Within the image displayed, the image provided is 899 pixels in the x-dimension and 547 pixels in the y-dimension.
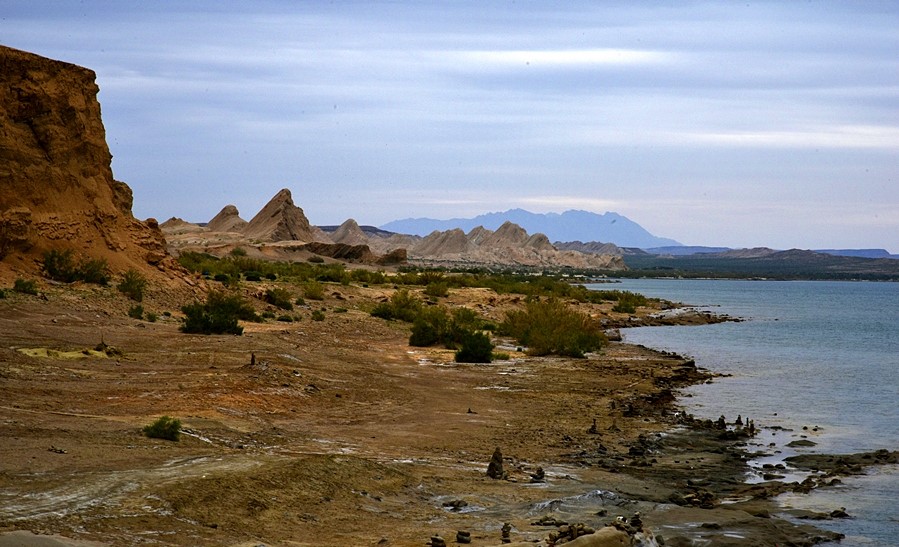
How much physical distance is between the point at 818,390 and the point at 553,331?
8.27 m

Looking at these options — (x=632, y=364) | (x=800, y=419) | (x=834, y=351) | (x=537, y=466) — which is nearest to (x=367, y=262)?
(x=834, y=351)

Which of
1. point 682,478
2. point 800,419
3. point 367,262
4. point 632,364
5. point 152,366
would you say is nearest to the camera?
point 682,478

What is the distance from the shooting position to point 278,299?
33.1 metres

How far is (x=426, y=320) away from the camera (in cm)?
3039

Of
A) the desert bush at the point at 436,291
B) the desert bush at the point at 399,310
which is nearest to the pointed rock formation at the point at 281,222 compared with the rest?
the desert bush at the point at 436,291

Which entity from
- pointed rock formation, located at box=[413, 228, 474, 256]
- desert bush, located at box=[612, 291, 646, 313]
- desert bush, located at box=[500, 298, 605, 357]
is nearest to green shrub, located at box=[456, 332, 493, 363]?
desert bush, located at box=[500, 298, 605, 357]

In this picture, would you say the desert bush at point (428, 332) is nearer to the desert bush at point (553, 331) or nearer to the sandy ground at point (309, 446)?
the desert bush at point (553, 331)

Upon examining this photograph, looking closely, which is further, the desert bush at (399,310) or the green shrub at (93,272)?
the desert bush at (399,310)

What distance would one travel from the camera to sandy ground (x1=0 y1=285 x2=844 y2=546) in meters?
8.91

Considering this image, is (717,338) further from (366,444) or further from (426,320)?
(366,444)

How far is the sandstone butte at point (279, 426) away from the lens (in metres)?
9.07

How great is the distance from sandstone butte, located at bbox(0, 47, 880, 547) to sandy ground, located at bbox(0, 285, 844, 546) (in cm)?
4

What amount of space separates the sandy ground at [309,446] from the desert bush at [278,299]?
8.49 metres

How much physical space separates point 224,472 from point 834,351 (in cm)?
3242
